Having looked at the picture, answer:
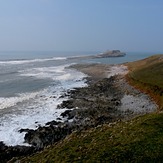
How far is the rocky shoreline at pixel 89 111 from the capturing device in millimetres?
28898

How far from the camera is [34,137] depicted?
30.3 meters

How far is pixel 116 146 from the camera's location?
18594mm

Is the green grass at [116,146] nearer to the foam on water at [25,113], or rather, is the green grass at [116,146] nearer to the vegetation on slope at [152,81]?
the foam on water at [25,113]

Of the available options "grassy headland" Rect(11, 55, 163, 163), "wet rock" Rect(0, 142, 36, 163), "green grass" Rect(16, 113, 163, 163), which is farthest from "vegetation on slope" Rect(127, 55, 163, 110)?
"wet rock" Rect(0, 142, 36, 163)

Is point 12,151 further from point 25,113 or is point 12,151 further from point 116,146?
point 25,113

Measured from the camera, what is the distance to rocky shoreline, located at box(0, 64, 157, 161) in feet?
94.8

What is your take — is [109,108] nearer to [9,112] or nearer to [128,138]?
[9,112]

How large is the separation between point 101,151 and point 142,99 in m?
30.7

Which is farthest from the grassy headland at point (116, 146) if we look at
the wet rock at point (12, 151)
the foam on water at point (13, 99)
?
the foam on water at point (13, 99)

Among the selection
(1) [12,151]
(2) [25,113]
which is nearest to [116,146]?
(1) [12,151]

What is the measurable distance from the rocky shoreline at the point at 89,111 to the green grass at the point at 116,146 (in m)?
6.57

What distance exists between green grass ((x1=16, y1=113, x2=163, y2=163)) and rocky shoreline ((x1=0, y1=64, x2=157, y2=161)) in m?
6.57

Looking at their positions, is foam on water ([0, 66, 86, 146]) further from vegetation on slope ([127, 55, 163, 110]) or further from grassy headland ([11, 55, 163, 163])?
vegetation on slope ([127, 55, 163, 110])

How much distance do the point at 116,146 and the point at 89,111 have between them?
902 inches
